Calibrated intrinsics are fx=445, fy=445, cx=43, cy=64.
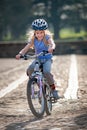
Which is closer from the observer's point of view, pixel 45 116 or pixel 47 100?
pixel 45 116

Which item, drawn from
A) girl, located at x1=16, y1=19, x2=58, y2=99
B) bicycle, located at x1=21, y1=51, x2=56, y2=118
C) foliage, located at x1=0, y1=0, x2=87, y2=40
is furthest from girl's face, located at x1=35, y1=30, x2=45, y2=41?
foliage, located at x1=0, y1=0, x2=87, y2=40

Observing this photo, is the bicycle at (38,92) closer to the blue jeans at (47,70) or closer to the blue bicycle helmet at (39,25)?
the blue jeans at (47,70)

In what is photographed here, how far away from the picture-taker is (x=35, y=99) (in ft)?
25.3

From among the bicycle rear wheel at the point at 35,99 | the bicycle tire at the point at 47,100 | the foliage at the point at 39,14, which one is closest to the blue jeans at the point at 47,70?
the bicycle tire at the point at 47,100

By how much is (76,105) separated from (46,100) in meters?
1.25

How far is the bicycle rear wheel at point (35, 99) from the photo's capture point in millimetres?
7547

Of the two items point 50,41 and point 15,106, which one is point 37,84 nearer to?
point 50,41

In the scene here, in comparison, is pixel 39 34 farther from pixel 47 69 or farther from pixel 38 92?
pixel 38 92

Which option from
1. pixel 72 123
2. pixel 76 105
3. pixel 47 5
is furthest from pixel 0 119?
pixel 47 5

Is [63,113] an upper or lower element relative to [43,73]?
lower

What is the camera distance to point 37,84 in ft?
25.4

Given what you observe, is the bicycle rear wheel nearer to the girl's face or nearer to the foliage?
the girl's face

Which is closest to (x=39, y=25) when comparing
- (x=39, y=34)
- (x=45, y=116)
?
(x=39, y=34)

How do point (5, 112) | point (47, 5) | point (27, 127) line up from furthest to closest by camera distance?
point (47, 5) < point (5, 112) < point (27, 127)
